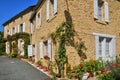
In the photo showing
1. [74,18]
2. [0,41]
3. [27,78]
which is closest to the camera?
[27,78]

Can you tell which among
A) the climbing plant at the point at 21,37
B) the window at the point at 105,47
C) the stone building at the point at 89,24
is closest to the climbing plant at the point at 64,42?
the stone building at the point at 89,24

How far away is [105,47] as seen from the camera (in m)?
14.9

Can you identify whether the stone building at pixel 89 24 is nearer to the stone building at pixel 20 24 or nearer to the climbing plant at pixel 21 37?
the climbing plant at pixel 21 37

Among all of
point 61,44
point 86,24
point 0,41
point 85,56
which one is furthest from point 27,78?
A: point 0,41

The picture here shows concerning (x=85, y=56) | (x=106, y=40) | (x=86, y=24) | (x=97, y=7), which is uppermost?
(x=97, y=7)

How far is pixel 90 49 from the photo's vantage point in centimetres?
1343

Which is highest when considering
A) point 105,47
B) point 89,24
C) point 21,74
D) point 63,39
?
point 89,24

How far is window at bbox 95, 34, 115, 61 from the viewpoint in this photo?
14.1 meters

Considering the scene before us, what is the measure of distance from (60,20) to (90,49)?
Answer: 97.5 inches

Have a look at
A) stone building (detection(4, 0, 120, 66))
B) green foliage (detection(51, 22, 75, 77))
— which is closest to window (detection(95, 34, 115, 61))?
stone building (detection(4, 0, 120, 66))

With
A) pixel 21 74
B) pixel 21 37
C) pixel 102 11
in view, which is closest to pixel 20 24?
pixel 21 37

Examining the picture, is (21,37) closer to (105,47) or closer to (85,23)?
(105,47)

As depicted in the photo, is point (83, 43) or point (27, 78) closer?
point (27, 78)

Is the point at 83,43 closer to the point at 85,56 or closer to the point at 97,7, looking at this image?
the point at 85,56
